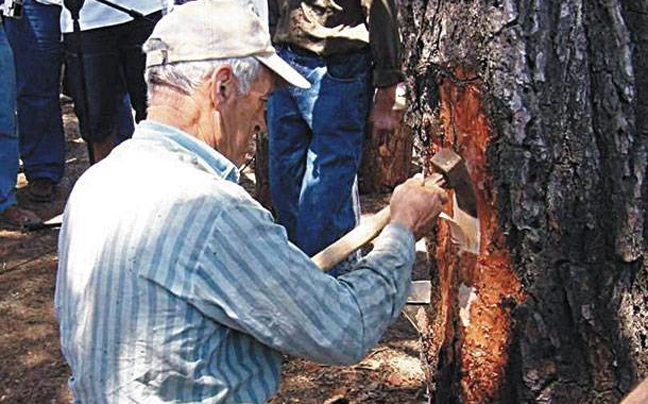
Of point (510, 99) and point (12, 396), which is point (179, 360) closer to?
point (510, 99)

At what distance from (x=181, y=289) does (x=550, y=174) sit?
983 millimetres

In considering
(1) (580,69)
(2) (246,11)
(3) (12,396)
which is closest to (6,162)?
(3) (12,396)

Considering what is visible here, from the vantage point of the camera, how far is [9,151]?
5.50 metres

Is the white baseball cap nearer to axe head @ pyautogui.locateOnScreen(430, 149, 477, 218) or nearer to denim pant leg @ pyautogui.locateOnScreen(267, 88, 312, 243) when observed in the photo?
axe head @ pyautogui.locateOnScreen(430, 149, 477, 218)

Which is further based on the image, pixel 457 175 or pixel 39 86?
pixel 39 86

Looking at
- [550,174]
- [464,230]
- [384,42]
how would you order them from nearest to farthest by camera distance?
[550,174] < [464,230] < [384,42]

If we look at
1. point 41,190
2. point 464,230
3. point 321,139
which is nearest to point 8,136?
point 41,190

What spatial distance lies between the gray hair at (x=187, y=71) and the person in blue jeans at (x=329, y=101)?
1.68 meters

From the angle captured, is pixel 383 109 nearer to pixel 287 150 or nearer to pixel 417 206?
pixel 287 150

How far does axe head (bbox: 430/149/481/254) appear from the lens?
2.46m

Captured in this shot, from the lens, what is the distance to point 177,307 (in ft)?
6.23

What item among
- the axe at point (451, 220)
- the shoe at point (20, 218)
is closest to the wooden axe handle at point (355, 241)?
the axe at point (451, 220)

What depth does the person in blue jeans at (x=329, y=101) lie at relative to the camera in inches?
150

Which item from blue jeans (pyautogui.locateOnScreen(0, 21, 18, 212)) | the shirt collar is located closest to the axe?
the shirt collar
